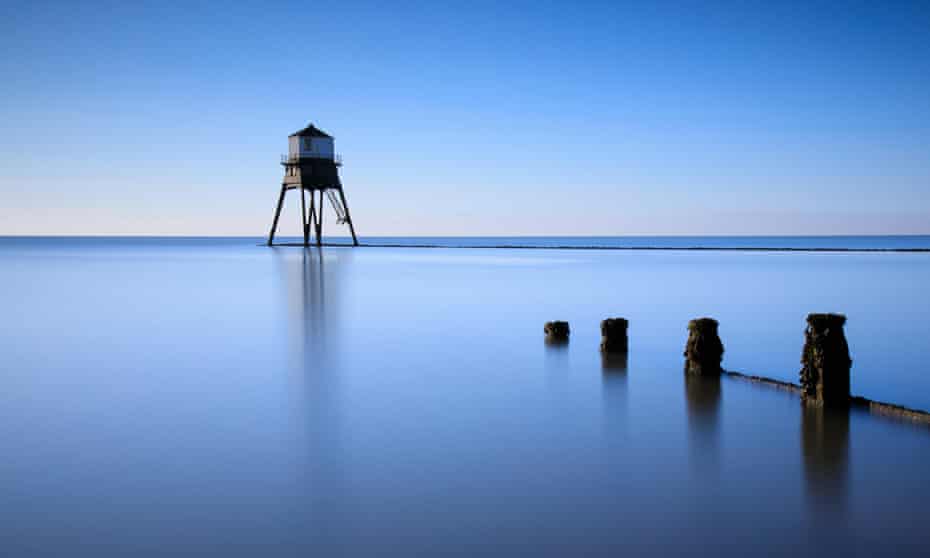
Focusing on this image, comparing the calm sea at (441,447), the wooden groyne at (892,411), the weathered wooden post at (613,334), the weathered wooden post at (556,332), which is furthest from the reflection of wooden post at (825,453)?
the weathered wooden post at (556,332)

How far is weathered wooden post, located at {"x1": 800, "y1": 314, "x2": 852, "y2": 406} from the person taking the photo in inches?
317

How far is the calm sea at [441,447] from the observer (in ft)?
17.4

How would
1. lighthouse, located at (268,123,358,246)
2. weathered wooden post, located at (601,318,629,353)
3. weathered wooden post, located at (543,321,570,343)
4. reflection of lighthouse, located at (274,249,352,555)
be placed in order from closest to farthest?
reflection of lighthouse, located at (274,249,352,555), weathered wooden post, located at (601,318,629,353), weathered wooden post, located at (543,321,570,343), lighthouse, located at (268,123,358,246)

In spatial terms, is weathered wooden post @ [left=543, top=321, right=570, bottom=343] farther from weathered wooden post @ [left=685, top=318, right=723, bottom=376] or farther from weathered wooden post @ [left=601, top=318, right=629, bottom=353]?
weathered wooden post @ [left=685, top=318, right=723, bottom=376]

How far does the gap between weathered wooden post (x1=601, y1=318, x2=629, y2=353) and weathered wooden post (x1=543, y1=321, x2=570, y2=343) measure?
6.10ft

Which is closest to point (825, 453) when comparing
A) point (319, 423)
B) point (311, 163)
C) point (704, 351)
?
point (704, 351)

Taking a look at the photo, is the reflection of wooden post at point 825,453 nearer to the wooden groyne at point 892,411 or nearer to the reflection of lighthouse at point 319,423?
the wooden groyne at point 892,411

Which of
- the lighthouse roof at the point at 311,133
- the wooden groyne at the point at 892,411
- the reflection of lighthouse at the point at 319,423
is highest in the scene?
the lighthouse roof at the point at 311,133

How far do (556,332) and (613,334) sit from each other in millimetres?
2131

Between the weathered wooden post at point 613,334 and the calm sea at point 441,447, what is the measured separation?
1.50ft

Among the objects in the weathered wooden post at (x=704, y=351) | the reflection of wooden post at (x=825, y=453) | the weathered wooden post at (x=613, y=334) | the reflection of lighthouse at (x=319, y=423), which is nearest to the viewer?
the reflection of lighthouse at (x=319, y=423)

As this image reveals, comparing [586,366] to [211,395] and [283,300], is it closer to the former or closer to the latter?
[211,395]

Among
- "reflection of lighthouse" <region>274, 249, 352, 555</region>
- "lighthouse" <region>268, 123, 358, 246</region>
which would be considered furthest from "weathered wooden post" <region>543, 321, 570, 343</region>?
"lighthouse" <region>268, 123, 358, 246</region>

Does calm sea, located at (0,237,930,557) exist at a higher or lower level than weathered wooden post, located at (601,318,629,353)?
lower
